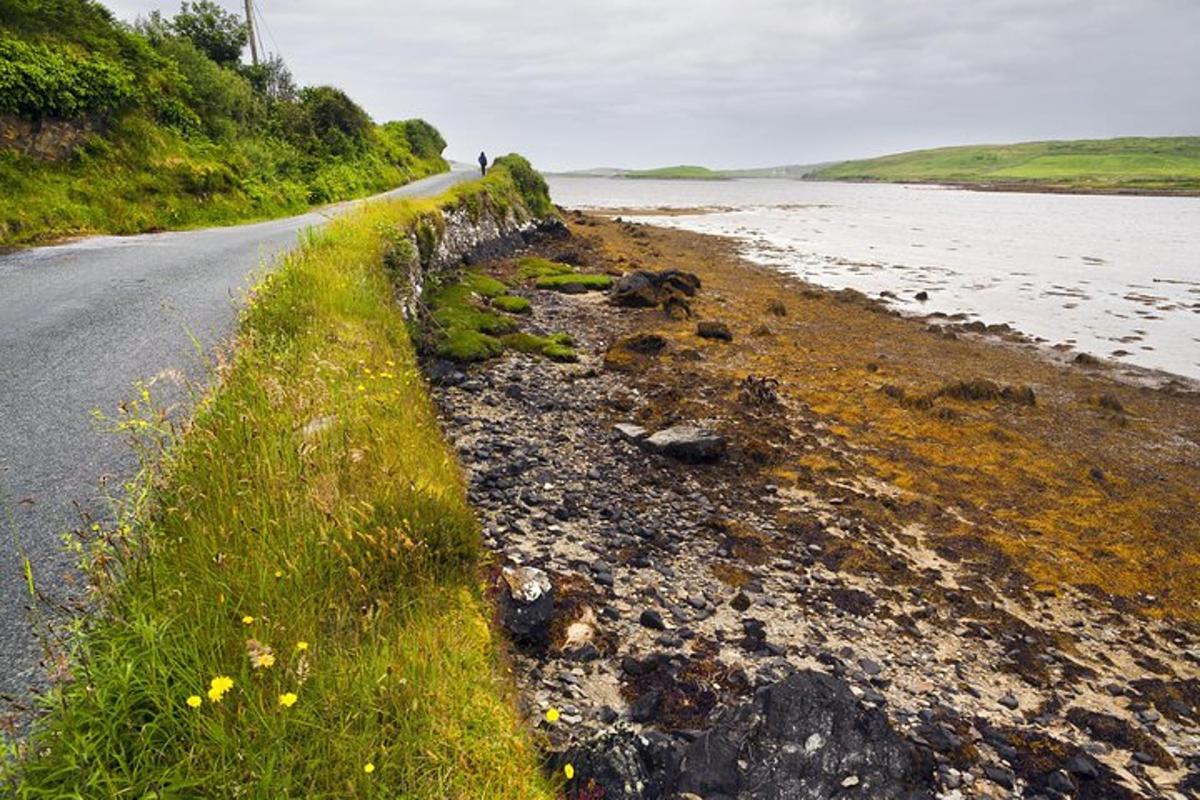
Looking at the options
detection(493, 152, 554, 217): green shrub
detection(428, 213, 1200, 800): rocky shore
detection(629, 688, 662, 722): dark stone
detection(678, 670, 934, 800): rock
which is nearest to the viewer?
detection(678, 670, 934, 800): rock

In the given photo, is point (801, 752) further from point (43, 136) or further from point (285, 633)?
point (43, 136)

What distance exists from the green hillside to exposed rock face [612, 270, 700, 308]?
15.6m

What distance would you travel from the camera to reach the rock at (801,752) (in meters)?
4.84

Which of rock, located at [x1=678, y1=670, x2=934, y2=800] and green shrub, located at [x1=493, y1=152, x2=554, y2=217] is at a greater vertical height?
green shrub, located at [x1=493, y1=152, x2=554, y2=217]

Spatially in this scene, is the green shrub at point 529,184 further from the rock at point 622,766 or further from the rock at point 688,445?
the rock at point 622,766

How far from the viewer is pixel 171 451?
197 inches

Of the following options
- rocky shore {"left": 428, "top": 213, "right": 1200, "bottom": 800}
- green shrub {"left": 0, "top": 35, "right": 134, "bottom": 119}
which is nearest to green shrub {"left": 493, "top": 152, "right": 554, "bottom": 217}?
green shrub {"left": 0, "top": 35, "right": 134, "bottom": 119}

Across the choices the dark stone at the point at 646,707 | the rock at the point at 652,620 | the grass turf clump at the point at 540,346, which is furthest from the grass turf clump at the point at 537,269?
the dark stone at the point at 646,707

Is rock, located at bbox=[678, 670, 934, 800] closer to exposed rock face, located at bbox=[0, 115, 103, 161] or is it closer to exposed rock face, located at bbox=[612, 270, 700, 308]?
exposed rock face, located at bbox=[612, 270, 700, 308]

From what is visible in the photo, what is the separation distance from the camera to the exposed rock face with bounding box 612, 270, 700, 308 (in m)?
25.7

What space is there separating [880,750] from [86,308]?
1248 cm

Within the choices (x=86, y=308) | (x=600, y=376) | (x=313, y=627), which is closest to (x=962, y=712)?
(x=313, y=627)

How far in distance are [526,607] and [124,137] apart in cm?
2486

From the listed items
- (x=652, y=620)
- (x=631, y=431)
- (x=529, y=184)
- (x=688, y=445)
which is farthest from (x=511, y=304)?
(x=529, y=184)
